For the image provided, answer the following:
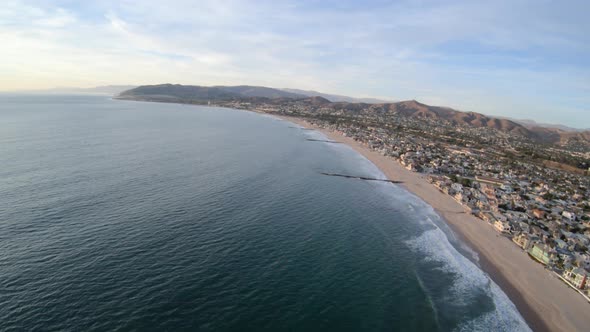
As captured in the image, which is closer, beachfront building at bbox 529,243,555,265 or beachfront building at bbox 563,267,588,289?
beachfront building at bbox 563,267,588,289

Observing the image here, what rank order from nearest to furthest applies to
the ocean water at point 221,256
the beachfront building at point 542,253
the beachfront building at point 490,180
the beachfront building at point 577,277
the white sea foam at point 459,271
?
the ocean water at point 221,256 → the white sea foam at point 459,271 → the beachfront building at point 577,277 → the beachfront building at point 542,253 → the beachfront building at point 490,180

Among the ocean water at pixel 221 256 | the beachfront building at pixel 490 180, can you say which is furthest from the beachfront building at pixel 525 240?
the beachfront building at pixel 490 180

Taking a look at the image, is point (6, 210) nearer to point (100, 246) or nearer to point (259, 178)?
point (100, 246)

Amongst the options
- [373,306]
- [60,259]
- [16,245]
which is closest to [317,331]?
[373,306]

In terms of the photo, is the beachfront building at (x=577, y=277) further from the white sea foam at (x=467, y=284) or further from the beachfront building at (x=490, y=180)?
the beachfront building at (x=490, y=180)

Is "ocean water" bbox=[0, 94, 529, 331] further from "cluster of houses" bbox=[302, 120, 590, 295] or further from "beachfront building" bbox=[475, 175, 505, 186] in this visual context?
"beachfront building" bbox=[475, 175, 505, 186]

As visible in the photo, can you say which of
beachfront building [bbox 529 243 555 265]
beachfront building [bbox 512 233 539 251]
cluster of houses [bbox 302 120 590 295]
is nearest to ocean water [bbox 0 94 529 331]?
beachfront building [bbox 529 243 555 265]
